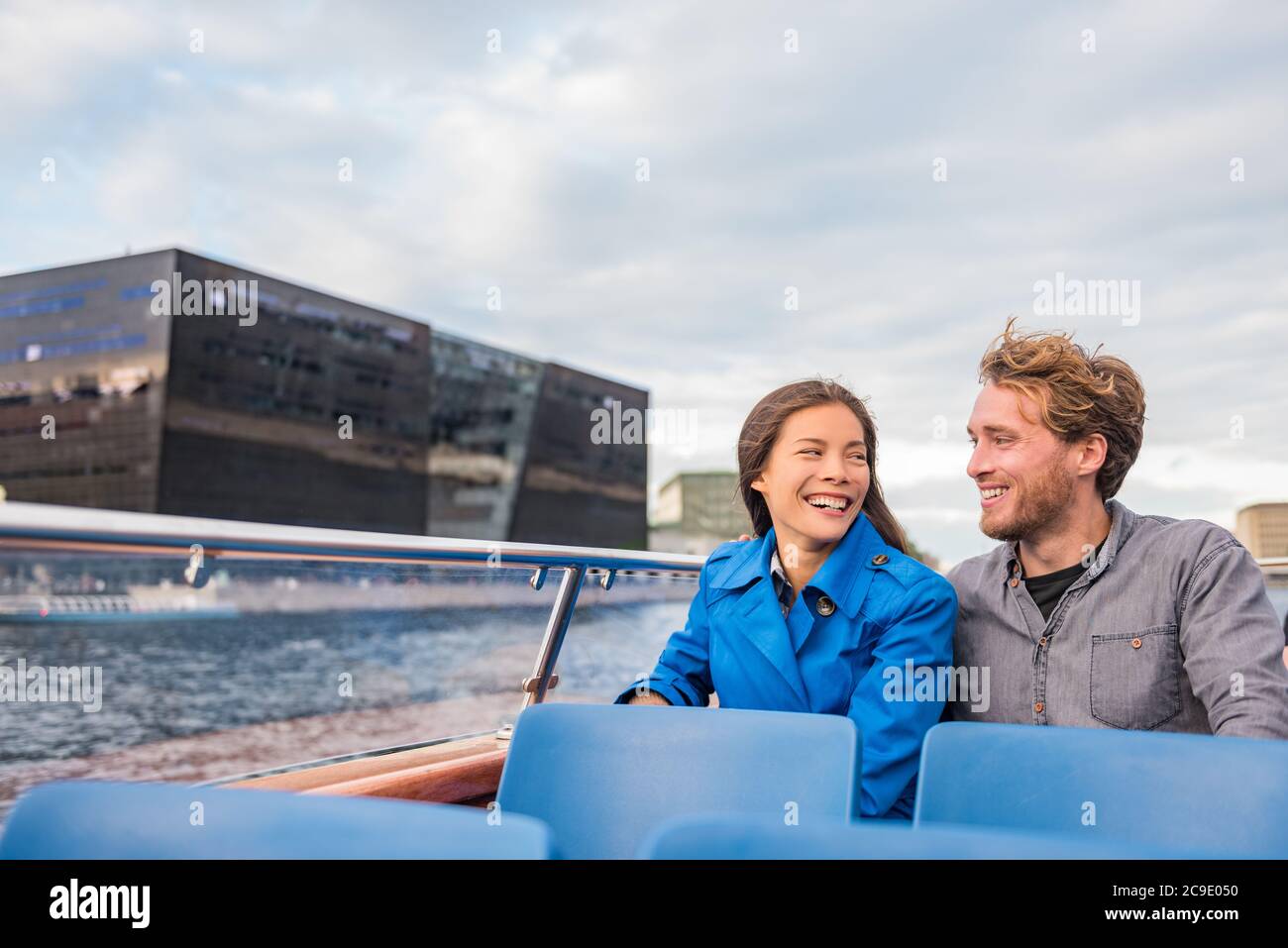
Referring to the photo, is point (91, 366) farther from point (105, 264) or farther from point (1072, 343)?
point (1072, 343)

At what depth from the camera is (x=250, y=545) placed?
1.72m

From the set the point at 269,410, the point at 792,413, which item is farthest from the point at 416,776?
the point at 269,410

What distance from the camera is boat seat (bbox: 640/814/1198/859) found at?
2.41 feet

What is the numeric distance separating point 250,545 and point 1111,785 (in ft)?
4.41

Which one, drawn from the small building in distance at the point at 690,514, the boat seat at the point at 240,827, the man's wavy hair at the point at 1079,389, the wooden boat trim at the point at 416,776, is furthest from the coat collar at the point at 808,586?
the small building in distance at the point at 690,514

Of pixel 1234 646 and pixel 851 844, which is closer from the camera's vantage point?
pixel 851 844

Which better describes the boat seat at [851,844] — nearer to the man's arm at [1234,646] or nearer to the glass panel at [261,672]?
the man's arm at [1234,646]

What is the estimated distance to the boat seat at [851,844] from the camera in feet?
2.41

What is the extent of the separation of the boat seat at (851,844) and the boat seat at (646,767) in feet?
2.05

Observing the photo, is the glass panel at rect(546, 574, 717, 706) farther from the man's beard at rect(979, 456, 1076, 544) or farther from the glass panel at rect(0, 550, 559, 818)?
the glass panel at rect(0, 550, 559, 818)

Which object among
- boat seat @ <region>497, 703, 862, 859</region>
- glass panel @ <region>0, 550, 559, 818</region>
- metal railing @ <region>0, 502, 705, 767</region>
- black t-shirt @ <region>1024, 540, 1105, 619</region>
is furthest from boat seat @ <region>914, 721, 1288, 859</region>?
glass panel @ <region>0, 550, 559, 818</region>

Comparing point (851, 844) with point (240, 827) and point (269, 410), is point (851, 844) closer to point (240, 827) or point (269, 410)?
point (240, 827)

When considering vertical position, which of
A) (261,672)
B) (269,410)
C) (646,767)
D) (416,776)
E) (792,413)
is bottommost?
(261,672)
